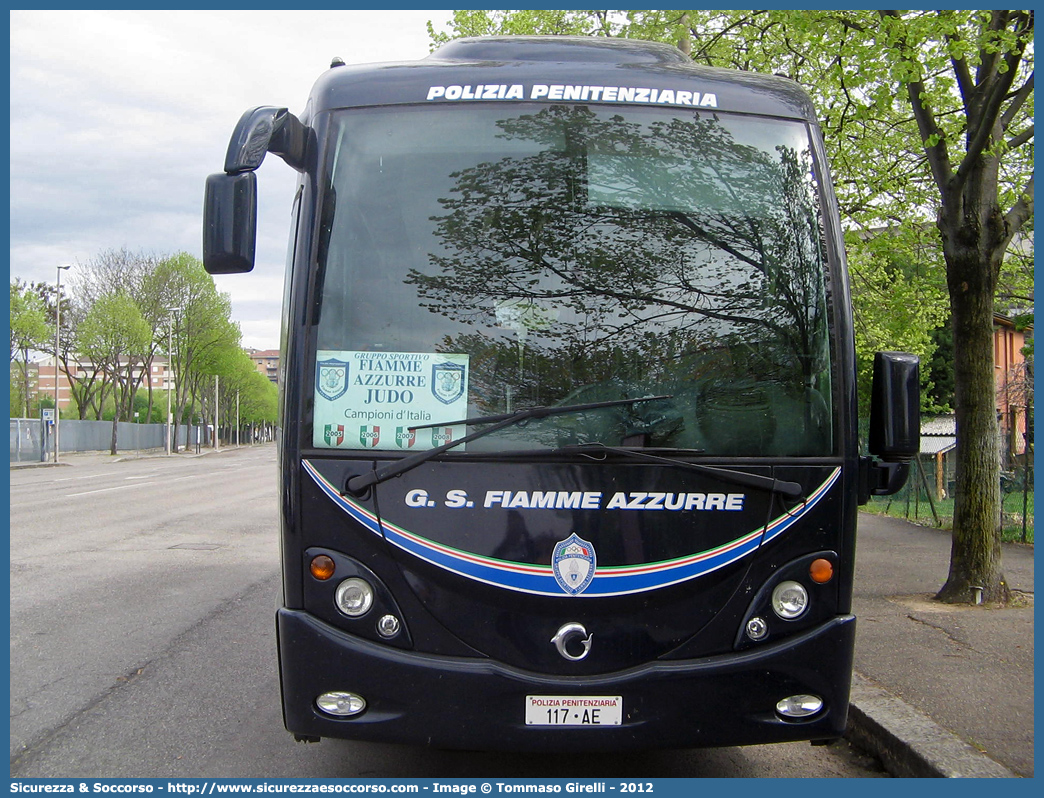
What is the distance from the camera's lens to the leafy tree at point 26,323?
162ft

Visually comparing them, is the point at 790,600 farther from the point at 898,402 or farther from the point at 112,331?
the point at 112,331

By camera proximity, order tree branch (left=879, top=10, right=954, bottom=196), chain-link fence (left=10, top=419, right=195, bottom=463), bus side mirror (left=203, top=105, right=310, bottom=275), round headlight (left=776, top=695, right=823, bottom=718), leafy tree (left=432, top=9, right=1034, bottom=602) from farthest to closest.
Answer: chain-link fence (left=10, top=419, right=195, bottom=463) → tree branch (left=879, top=10, right=954, bottom=196) → leafy tree (left=432, top=9, right=1034, bottom=602) → bus side mirror (left=203, top=105, right=310, bottom=275) → round headlight (left=776, top=695, right=823, bottom=718)

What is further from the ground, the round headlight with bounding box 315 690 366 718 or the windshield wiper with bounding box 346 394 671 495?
the windshield wiper with bounding box 346 394 671 495

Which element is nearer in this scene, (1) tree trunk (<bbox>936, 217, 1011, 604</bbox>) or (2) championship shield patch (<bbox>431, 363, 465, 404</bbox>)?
(2) championship shield patch (<bbox>431, 363, 465, 404</bbox>)

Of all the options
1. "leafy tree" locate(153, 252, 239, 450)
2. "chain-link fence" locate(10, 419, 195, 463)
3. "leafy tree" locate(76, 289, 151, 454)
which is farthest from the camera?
"leafy tree" locate(153, 252, 239, 450)

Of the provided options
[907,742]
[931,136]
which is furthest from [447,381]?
[931,136]

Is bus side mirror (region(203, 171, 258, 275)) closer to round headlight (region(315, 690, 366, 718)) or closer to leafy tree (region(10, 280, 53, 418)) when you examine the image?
round headlight (region(315, 690, 366, 718))

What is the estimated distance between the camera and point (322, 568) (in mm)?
3686

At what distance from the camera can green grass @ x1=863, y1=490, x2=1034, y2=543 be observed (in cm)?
1412

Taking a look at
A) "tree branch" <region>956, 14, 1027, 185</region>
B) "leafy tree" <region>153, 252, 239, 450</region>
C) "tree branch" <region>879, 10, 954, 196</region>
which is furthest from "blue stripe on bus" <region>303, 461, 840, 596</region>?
"leafy tree" <region>153, 252, 239, 450</region>

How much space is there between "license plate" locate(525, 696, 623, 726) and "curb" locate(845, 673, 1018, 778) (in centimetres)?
159

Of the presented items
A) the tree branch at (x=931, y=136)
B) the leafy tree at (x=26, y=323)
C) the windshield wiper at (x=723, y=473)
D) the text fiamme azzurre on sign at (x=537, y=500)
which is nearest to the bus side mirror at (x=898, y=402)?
the windshield wiper at (x=723, y=473)

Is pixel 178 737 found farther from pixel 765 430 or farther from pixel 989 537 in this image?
pixel 989 537

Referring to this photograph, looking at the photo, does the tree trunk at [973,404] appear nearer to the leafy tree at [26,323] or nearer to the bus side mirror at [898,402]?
the bus side mirror at [898,402]
